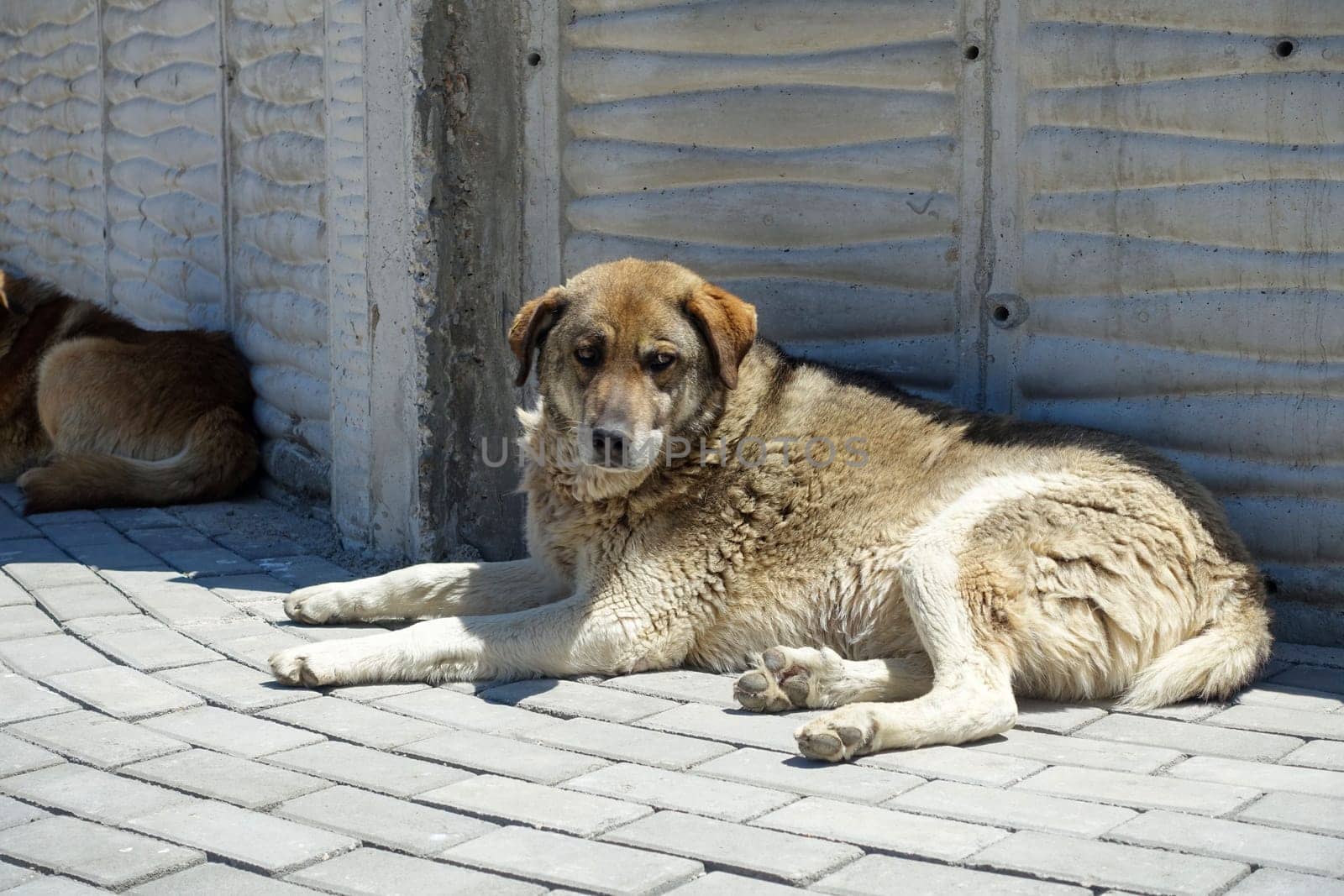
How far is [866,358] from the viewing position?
5.28 meters

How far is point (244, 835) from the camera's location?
3.08 meters

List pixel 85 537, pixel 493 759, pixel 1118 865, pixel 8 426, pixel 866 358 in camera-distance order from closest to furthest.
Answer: pixel 1118 865, pixel 493 759, pixel 866 358, pixel 85 537, pixel 8 426

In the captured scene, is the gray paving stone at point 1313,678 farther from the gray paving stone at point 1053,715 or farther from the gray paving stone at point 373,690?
the gray paving stone at point 373,690

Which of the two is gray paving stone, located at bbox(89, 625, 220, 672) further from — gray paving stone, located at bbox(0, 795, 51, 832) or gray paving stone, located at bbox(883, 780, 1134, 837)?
gray paving stone, located at bbox(883, 780, 1134, 837)

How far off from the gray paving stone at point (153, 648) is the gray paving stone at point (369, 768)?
94 centimetres

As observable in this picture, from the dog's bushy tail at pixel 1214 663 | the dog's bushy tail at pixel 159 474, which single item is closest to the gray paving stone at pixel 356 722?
the dog's bushy tail at pixel 1214 663

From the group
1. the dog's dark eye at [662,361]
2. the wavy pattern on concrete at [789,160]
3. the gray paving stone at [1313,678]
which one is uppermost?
the wavy pattern on concrete at [789,160]

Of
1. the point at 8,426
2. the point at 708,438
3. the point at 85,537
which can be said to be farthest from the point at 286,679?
the point at 8,426

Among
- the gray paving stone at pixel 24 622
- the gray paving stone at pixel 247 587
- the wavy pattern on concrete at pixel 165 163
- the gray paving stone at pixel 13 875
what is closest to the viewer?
the gray paving stone at pixel 13 875

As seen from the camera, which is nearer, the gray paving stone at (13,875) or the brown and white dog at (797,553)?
the gray paving stone at (13,875)

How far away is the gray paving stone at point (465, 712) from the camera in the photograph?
12.8 ft

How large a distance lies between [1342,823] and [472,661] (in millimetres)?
2362

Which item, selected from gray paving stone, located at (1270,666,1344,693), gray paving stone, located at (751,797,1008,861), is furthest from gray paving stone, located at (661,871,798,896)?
gray paving stone, located at (1270,666,1344,693)

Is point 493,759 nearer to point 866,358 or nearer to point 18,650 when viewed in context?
point 18,650
